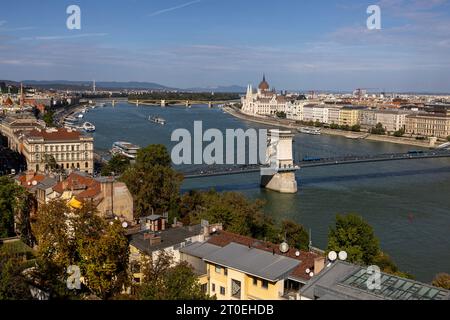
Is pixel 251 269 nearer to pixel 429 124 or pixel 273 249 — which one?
pixel 273 249

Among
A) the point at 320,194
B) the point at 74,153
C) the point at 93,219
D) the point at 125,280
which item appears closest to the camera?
the point at 125,280

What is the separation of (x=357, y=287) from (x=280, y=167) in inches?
578

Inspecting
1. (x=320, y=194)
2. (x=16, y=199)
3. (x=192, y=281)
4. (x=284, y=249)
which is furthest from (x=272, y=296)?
(x=320, y=194)

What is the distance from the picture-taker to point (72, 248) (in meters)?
6.34

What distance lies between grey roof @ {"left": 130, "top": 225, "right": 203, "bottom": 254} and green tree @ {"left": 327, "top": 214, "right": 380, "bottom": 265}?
7.77ft

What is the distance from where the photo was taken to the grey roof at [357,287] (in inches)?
178

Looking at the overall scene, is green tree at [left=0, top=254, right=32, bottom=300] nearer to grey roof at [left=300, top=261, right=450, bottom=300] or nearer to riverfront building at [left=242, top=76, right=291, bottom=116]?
grey roof at [left=300, top=261, right=450, bottom=300]

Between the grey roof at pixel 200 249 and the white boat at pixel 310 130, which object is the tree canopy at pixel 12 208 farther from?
the white boat at pixel 310 130

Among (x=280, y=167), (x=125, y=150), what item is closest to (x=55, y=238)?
(x=280, y=167)

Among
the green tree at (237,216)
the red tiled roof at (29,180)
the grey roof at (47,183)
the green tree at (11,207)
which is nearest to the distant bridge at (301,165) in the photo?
the red tiled roof at (29,180)

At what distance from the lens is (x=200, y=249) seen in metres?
6.75

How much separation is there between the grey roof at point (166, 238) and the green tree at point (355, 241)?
237 cm
